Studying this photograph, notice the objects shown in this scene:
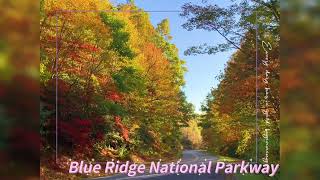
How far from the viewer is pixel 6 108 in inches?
51.4

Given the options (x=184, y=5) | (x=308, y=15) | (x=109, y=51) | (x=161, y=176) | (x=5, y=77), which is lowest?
(x=161, y=176)

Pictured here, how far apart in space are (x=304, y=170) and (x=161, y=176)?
11.8 feet

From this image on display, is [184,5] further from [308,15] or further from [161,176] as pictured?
[308,15]

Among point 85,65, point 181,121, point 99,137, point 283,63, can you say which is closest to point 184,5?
point 181,121

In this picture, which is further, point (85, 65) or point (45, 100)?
point (85, 65)

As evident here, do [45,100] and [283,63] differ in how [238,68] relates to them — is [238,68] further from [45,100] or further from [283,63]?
[283,63]

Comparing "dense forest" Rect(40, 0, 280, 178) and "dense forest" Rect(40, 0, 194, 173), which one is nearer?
"dense forest" Rect(40, 0, 280, 178)

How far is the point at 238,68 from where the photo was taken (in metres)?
6.28

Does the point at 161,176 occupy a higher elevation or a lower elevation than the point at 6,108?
lower

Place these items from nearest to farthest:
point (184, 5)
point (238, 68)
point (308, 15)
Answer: point (308, 15)
point (184, 5)
point (238, 68)

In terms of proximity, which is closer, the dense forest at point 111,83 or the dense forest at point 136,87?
the dense forest at point 136,87

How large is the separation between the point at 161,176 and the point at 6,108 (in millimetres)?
3558

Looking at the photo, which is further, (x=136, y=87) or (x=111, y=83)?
(x=111, y=83)

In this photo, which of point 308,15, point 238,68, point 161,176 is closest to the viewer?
point 308,15
